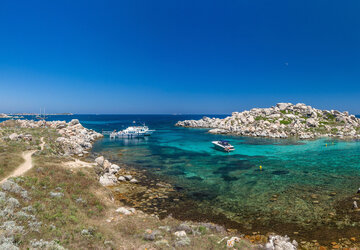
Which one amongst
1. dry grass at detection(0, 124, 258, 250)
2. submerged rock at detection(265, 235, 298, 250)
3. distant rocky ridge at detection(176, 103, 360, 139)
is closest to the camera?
dry grass at detection(0, 124, 258, 250)

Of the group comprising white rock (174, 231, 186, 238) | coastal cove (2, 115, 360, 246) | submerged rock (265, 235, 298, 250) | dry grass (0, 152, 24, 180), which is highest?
dry grass (0, 152, 24, 180)

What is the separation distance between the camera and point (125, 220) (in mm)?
16203

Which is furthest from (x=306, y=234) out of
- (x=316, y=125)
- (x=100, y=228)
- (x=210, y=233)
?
(x=316, y=125)

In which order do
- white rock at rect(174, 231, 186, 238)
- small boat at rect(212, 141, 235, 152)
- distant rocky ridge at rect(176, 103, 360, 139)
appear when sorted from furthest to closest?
1. distant rocky ridge at rect(176, 103, 360, 139)
2. small boat at rect(212, 141, 235, 152)
3. white rock at rect(174, 231, 186, 238)

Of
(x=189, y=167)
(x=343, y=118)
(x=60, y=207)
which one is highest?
(x=343, y=118)

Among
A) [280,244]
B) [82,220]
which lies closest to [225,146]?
[280,244]

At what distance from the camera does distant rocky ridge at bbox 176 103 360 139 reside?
9075 cm

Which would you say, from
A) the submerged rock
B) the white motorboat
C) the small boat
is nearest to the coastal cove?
the submerged rock

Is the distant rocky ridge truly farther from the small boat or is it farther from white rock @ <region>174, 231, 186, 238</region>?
white rock @ <region>174, 231, 186, 238</region>

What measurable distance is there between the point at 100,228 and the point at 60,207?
4.30m

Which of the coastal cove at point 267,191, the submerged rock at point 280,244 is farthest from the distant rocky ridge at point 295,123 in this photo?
the submerged rock at point 280,244

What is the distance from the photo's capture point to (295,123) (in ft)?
344

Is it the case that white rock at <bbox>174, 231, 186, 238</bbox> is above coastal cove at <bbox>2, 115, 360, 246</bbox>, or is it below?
above

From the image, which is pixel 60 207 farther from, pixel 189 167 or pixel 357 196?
pixel 357 196
